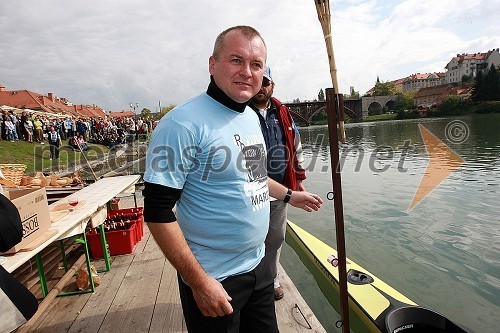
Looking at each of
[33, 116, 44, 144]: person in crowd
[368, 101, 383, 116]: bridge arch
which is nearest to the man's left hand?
[33, 116, 44, 144]: person in crowd

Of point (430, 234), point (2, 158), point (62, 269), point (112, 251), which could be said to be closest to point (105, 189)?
point (112, 251)

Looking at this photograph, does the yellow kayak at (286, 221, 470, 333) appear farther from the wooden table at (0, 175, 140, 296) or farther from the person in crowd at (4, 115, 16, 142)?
the person in crowd at (4, 115, 16, 142)

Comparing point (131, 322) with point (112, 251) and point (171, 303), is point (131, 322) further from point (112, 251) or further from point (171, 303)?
point (112, 251)

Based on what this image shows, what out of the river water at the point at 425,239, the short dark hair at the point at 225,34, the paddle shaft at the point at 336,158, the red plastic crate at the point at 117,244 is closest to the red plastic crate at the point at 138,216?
the red plastic crate at the point at 117,244

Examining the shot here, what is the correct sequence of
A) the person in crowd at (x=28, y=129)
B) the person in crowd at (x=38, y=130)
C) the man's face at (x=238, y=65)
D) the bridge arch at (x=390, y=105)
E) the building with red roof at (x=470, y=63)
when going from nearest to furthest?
the man's face at (x=238, y=65)
the person in crowd at (x=28, y=129)
the person in crowd at (x=38, y=130)
the bridge arch at (x=390, y=105)
the building with red roof at (x=470, y=63)

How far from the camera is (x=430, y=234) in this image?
8.25m

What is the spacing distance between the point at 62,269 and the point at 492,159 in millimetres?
20738

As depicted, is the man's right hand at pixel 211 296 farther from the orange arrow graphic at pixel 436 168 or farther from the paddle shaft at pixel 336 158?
the orange arrow graphic at pixel 436 168

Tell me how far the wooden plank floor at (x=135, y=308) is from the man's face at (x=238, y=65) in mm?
2209

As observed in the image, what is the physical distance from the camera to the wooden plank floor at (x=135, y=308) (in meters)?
2.94

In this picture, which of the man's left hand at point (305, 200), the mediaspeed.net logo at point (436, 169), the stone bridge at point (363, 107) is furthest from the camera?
the stone bridge at point (363, 107)

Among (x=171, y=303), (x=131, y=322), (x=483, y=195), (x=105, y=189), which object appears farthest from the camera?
(x=483, y=195)

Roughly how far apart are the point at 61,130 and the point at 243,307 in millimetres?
22399

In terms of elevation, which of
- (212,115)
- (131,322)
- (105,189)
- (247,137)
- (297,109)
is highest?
(297,109)
